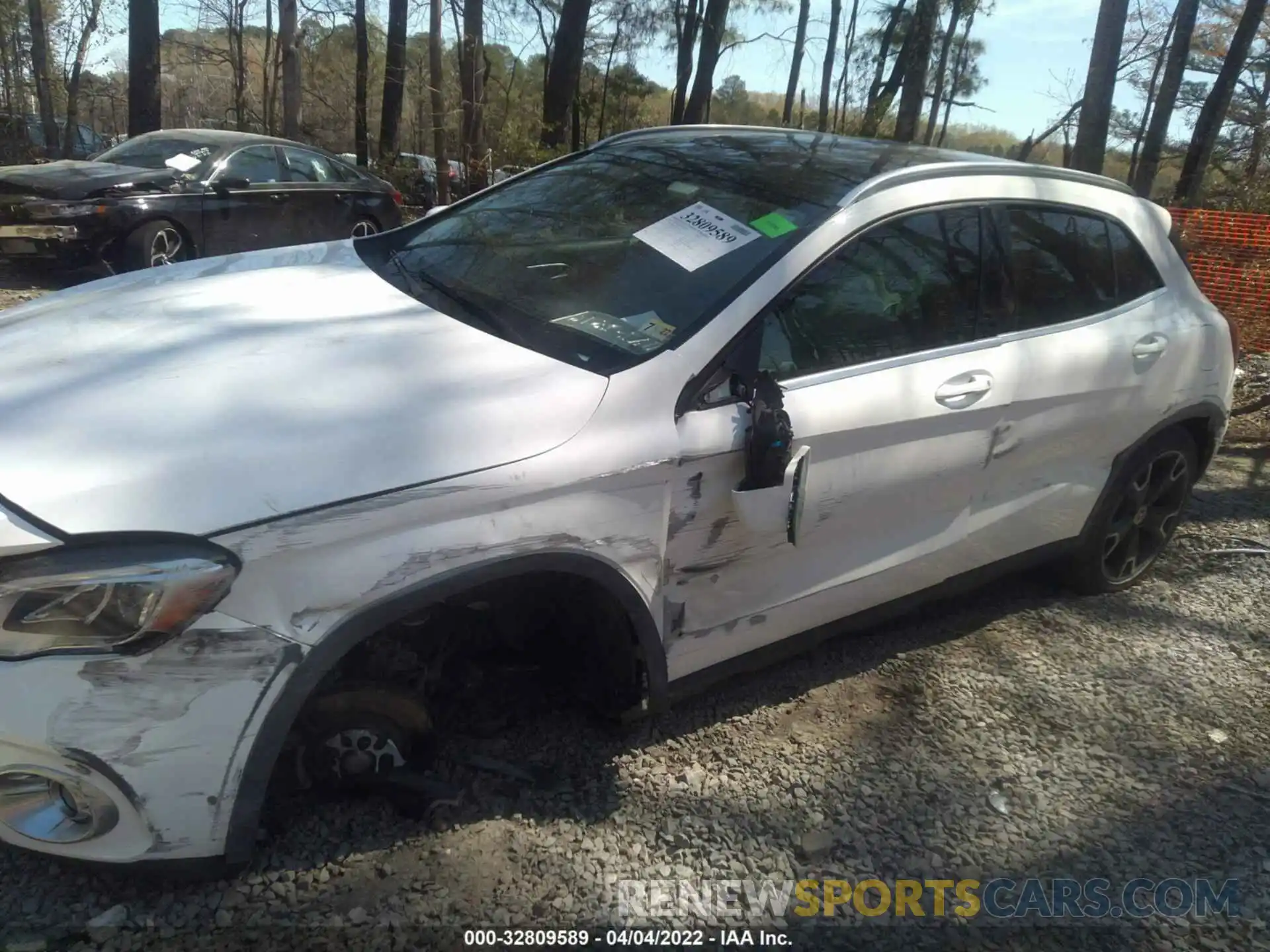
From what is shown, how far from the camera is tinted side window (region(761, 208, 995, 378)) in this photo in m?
2.51

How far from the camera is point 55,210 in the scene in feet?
24.2

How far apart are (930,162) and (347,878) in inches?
102

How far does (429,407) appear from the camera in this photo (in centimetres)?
203

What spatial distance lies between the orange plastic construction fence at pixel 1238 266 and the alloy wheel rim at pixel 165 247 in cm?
855

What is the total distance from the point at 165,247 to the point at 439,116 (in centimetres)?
617

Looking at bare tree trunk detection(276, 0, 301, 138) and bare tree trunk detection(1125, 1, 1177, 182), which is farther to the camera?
bare tree trunk detection(1125, 1, 1177, 182)

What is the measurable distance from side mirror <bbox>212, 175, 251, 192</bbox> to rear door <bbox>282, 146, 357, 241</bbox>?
1.77ft

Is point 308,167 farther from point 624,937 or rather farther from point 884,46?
point 884,46

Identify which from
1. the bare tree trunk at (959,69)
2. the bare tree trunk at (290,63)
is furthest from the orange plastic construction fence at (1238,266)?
the bare tree trunk at (959,69)

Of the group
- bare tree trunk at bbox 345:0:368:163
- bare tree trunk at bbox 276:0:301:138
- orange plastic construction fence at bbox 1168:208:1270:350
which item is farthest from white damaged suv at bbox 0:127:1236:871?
bare tree trunk at bbox 345:0:368:163

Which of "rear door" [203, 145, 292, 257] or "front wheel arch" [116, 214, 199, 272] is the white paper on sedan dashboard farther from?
"front wheel arch" [116, 214, 199, 272]

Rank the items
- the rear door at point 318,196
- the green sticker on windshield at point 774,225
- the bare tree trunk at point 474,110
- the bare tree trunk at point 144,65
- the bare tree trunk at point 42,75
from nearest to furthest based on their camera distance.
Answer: the green sticker on windshield at point 774,225 → the rear door at point 318,196 → the bare tree trunk at point 144,65 → the bare tree trunk at point 474,110 → the bare tree trunk at point 42,75

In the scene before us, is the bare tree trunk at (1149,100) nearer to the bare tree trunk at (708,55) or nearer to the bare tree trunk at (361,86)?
the bare tree trunk at (708,55)

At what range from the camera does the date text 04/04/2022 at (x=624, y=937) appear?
202 cm
